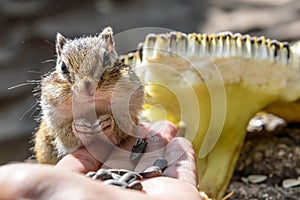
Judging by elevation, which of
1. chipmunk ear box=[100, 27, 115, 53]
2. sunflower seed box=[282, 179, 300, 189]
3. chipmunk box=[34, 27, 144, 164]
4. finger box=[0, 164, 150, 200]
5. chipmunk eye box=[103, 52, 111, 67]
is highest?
chipmunk ear box=[100, 27, 115, 53]

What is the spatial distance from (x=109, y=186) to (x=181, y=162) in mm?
423

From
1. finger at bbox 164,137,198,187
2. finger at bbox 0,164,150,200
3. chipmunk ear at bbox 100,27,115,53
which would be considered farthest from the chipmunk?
finger at bbox 0,164,150,200

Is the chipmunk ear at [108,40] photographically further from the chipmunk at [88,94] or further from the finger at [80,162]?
the finger at [80,162]

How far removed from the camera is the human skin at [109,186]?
1.08m

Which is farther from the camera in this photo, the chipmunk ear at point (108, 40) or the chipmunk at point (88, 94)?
the chipmunk ear at point (108, 40)

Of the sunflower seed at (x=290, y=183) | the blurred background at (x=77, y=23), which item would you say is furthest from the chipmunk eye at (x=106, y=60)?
the blurred background at (x=77, y=23)

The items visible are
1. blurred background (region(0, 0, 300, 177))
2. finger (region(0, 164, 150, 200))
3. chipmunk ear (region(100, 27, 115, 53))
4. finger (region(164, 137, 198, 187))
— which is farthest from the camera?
blurred background (region(0, 0, 300, 177))

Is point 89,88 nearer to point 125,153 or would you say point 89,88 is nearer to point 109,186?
point 125,153

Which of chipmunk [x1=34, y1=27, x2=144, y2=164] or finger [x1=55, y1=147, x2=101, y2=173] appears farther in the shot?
chipmunk [x1=34, y1=27, x2=144, y2=164]

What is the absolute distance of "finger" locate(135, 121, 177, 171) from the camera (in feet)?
5.19

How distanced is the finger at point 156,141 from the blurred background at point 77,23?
1.17 meters

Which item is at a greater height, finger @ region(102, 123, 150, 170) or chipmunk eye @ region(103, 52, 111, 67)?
chipmunk eye @ region(103, 52, 111, 67)

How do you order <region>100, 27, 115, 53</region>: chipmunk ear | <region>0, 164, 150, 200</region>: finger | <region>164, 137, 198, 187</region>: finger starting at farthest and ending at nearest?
1. <region>100, 27, 115, 53</region>: chipmunk ear
2. <region>164, 137, 198, 187</region>: finger
3. <region>0, 164, 150, 200</region>: finger

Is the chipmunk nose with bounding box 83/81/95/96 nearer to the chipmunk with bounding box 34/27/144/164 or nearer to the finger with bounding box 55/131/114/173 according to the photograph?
the chipmunk with bounding box 34/27/144/164
